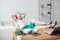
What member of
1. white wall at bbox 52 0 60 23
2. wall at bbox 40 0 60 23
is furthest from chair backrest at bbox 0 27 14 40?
white wall at bbox 52 0 60 23

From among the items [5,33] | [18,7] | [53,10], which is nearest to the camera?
[5,33]

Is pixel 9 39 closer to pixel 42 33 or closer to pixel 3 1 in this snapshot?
pixel 3 1

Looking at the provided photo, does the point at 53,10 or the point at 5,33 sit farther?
the point at 53,10

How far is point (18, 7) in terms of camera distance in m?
4.23

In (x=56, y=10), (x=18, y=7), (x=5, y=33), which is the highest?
(x=18, y=7)

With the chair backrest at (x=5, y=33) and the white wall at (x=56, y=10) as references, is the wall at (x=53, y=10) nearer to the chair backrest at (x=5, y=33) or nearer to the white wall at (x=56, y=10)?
the white wall at (x=56, y=10)

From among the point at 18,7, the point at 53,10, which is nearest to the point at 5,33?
the point at 18,7

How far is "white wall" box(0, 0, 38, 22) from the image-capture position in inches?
164

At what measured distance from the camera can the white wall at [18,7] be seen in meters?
4.16

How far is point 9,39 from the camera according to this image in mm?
3836

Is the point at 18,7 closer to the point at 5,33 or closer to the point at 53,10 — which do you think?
the point at 5,33

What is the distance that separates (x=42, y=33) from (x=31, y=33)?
7.2 inches

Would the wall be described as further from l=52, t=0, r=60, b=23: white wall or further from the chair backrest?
the chair backrest

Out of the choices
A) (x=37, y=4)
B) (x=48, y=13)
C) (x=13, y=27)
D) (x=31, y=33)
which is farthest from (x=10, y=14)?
(x=31, y=33)
